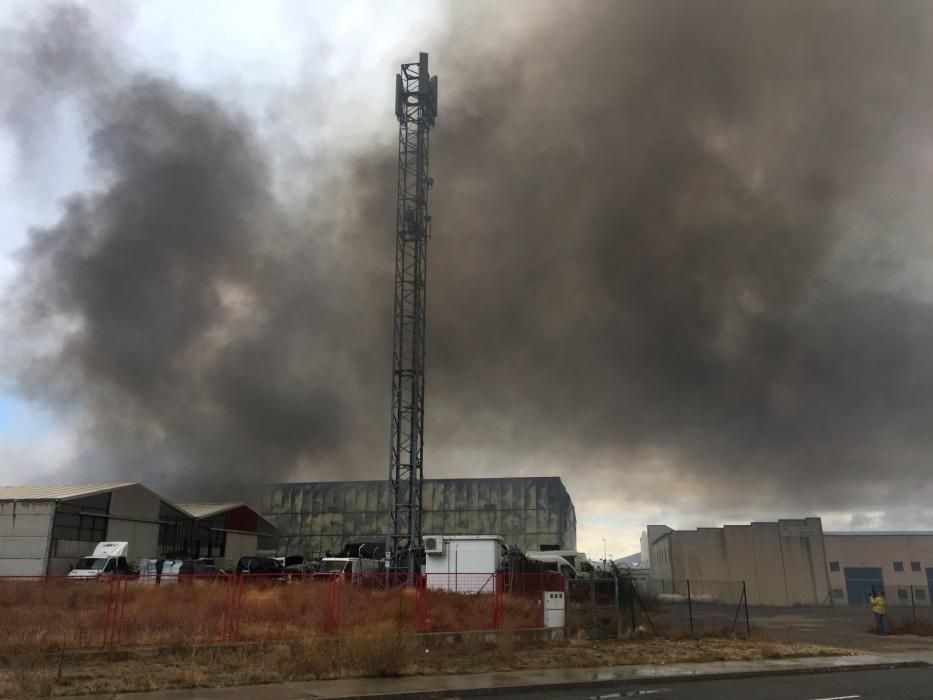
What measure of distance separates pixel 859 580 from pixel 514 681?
70828 millimetres

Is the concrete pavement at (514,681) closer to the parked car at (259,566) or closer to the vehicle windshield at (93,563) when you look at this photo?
the parked car at (259,566)

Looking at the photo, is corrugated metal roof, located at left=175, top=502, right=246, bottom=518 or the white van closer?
the white van

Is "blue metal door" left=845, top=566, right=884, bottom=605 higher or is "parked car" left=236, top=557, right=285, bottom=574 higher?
"parked car" left=236, top=557, right=285, bottom=574

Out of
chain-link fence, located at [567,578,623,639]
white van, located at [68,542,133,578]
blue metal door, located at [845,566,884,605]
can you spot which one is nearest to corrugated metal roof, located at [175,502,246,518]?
white van, located at [68,542,133,578]

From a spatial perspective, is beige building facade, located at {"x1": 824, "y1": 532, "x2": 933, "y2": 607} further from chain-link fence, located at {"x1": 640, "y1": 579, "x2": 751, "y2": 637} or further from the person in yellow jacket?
the person in yellow jacket

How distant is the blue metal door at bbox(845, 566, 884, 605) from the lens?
68.4m

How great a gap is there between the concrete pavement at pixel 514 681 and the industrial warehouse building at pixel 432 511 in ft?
A: 169

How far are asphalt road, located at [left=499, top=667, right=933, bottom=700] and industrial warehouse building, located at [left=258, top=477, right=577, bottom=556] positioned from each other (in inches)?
2081

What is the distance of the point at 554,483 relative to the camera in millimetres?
68688

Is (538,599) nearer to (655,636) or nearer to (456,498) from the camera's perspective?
(655,636)

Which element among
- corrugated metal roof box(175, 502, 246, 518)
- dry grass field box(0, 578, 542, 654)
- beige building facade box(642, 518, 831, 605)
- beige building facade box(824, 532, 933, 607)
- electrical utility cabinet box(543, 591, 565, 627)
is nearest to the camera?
dry grass field box(0, 578, 542, 654)

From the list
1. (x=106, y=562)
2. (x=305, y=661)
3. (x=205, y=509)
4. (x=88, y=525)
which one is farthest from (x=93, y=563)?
(x=305, y=661)

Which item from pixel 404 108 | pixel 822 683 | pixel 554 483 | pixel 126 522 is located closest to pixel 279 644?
pixel 822 683

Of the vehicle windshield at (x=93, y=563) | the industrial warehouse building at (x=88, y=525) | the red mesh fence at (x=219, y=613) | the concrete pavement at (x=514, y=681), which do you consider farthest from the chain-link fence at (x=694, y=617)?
the industrial warehouse building at (x=88, y=525)
